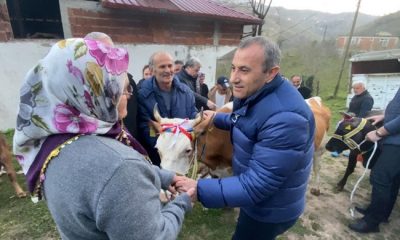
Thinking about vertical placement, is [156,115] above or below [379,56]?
above

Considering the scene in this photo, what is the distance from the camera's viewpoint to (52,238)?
3223 millimetres

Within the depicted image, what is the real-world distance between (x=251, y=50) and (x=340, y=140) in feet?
10.9

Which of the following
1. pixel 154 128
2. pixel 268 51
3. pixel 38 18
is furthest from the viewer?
pixel 38 18

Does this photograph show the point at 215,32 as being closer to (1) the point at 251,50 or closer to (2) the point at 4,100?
(2) the point at 4,100

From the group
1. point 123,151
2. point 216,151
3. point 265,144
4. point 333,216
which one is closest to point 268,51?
point 265,144

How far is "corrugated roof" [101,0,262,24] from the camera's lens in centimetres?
664

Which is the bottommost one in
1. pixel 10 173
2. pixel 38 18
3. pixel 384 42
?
pixel 384 42

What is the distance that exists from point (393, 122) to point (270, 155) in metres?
2.34

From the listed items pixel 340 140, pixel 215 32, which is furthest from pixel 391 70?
pixel 340 140

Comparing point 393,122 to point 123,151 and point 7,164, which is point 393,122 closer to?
point 123,151

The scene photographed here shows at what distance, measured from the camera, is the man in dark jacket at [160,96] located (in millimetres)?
3074

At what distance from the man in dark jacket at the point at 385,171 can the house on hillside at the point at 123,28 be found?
19.2ft

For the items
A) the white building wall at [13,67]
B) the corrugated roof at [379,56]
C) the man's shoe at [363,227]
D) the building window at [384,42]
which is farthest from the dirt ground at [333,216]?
the building window at [384,42]

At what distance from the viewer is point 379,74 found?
1102 centimetres
